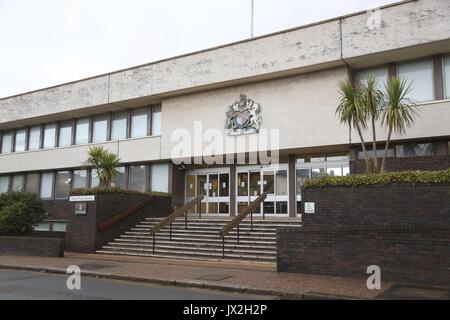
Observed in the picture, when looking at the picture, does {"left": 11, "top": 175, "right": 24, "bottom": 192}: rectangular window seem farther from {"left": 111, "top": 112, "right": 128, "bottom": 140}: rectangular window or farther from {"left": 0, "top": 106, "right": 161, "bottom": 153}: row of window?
{"left": 111, "top": 112, "right": 128, "bottom": 140}: rectangular window

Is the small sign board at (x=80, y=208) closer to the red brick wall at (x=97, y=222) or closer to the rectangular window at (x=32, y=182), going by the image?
Result: the red brick wall at (x=97, y=222)

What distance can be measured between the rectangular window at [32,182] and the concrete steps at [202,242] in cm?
1129

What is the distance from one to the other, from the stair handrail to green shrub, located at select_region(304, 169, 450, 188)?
8.84 m

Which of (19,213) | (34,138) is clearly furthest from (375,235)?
(34,138)

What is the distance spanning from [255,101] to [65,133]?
1262 centimetres

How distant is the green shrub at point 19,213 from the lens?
1758 centimetres

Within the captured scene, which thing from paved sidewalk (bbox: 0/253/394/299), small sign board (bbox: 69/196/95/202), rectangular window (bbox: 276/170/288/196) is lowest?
paved sidewalk (bbox: 0/253/394/299)

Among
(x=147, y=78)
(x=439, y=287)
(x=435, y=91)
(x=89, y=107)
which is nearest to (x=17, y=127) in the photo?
(x=89, y=107)

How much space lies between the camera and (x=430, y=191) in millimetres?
10773

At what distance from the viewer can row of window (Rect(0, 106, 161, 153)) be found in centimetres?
2344

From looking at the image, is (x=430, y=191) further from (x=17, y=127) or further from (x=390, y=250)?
(x=17, y=127)

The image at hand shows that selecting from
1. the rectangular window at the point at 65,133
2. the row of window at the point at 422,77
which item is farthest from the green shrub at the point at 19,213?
the row of window at the point at 422,77

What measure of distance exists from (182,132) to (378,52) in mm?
9299

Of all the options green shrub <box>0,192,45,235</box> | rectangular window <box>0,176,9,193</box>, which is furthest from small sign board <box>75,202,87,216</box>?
rectangular window <box>0,176,9,193</box>
